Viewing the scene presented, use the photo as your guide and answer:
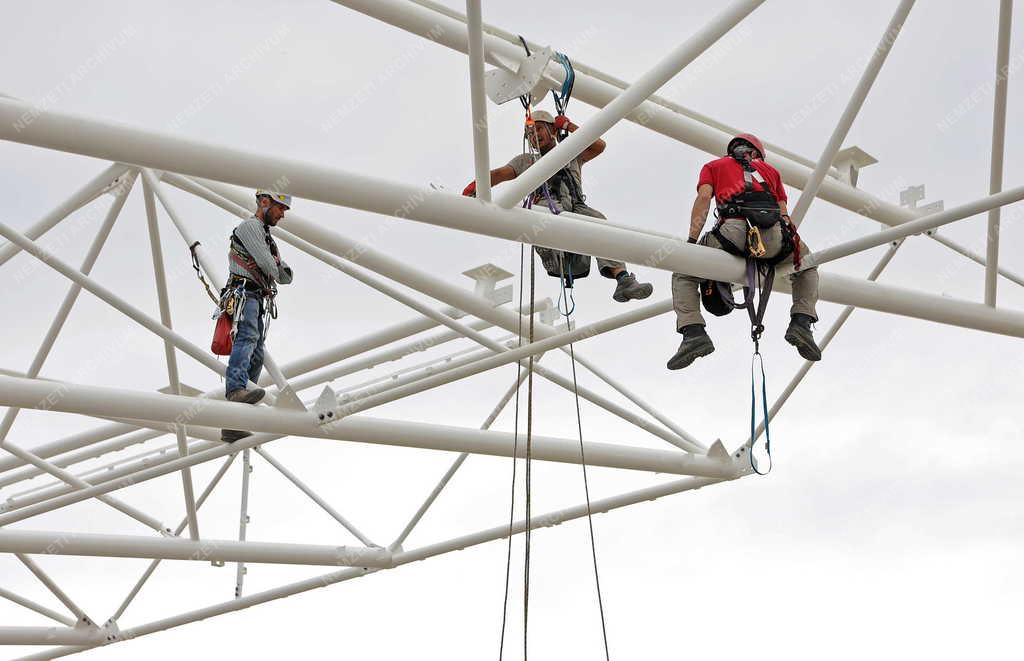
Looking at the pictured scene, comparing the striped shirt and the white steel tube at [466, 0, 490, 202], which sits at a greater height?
the striped shirt

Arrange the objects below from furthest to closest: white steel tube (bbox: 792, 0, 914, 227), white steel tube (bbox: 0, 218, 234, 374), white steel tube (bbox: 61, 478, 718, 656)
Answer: white steel tube (bbox: 61, 478, 718, 656), white steel tube (bbox: 0, 218, 234, 374), white steel tube (bbox: 792, 0, 914, 227)

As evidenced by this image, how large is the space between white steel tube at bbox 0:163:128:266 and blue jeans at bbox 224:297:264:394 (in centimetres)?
210

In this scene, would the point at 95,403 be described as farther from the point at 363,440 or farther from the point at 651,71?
the point at 651,71

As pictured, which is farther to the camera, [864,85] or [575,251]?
[864,85]

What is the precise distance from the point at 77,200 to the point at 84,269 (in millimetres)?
687

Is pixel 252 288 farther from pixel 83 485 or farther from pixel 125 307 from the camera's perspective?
pixel 83 485

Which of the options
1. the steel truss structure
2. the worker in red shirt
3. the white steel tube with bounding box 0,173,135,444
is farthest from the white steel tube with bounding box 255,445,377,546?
the worker in red shirt

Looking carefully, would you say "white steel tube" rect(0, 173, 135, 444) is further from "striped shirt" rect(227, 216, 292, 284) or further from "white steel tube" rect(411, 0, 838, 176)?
"white steel tube" rect(411, 0, 838, 176)

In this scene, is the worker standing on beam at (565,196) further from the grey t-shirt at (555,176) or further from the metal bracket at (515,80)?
the metal bracket at (515,80)

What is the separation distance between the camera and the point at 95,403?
13328 mm

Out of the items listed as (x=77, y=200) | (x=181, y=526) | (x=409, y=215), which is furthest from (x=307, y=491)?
(x=409, y=215)

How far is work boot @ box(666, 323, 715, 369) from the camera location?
12789mm

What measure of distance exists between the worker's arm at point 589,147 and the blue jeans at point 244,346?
3.29 m

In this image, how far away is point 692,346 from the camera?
12797 mm
